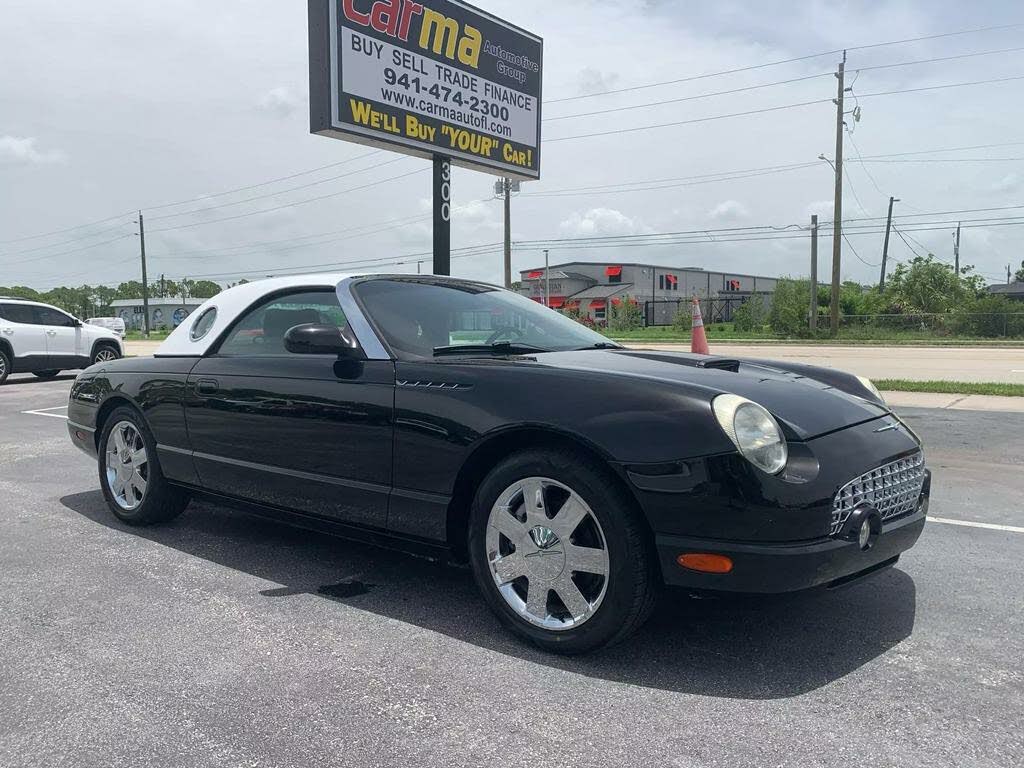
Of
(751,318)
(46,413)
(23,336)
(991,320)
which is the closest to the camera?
(46,413)

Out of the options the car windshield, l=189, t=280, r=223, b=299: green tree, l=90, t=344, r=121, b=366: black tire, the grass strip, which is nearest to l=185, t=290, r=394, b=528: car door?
the car windshield

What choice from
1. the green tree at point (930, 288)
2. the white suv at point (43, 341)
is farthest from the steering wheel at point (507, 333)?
the green tree at point (930, 288)

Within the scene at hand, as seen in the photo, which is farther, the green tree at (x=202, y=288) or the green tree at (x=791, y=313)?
the green tree at (x=202, y=288)

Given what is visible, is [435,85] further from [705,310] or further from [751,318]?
[705,310]

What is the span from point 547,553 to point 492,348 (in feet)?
3.67

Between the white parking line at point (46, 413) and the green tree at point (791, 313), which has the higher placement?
the green tree at point (791, 313)

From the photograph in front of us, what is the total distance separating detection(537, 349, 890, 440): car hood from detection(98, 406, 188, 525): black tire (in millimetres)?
2393

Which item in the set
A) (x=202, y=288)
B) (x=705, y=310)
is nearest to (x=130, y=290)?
(x=202, y=288)

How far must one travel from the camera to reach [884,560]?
290 cm

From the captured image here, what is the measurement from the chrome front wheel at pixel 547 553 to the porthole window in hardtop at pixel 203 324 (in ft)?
7.42

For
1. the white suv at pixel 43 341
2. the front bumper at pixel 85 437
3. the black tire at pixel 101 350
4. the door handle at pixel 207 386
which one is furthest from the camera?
the black tire at pixel 101 350

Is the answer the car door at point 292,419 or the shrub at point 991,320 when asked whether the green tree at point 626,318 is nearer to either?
the shrub at point 991,320

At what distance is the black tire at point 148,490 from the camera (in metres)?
4.57

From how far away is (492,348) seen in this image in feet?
12.2
